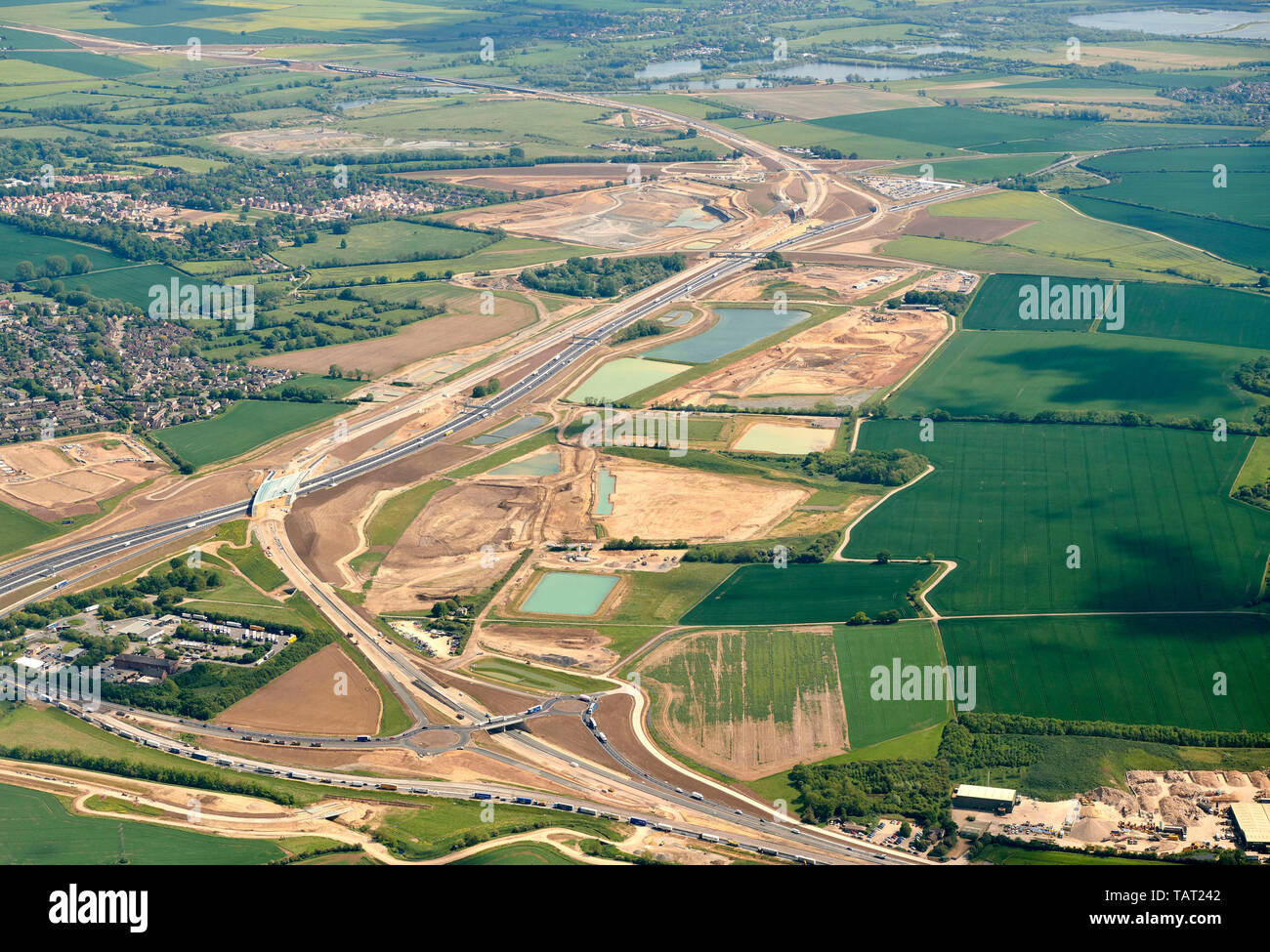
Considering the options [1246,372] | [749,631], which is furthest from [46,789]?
[1246,372]

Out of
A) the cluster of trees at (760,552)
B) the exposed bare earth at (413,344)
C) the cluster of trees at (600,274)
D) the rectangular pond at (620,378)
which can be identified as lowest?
the cluster of trees at (760,552)

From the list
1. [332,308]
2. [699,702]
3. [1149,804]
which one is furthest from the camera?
[332,308]

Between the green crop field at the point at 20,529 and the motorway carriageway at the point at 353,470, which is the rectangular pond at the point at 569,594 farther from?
the green crop field at the point at 20,529

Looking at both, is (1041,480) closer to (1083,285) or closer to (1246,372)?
(1246,372)

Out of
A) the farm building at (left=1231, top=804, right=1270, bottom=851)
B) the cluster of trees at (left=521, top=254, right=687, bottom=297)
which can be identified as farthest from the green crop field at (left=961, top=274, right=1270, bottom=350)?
the farm building at (left=1231, top=804, right=1270, bottom=851)

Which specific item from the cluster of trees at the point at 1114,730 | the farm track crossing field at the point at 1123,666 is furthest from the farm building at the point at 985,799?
the farm track crossing field at the point at 1123,666

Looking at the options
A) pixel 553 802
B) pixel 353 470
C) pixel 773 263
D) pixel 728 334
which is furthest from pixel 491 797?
pixel 773 263
